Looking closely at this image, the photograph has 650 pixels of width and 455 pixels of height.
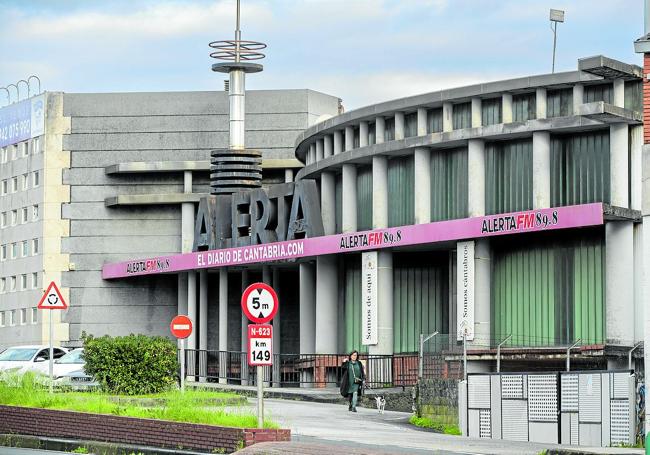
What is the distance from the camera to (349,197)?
46.0 meters

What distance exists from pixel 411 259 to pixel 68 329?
68.2 feet

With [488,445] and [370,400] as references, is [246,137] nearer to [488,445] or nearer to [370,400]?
[370,400]

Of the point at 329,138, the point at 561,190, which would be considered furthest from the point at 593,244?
the point at 329,138

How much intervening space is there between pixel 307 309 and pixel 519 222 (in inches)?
505

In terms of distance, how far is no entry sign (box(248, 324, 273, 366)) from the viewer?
22.5m

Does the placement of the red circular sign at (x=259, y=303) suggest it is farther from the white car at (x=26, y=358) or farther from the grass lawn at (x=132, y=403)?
the white car at (x=26, y=358)

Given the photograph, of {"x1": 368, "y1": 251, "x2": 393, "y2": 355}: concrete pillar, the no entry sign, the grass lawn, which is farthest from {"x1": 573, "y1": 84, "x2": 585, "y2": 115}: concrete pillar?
the no entry sign

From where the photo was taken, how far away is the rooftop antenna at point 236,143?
54219 millimetres

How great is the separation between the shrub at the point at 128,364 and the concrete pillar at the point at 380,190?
13279 mm

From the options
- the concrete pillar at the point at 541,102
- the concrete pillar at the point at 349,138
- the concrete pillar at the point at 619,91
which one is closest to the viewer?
the concrete pillar at the point at 619,91

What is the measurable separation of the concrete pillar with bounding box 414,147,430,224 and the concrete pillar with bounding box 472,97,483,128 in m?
2.39

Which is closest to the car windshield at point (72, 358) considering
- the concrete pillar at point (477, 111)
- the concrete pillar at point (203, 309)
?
the concrete pillar at point (203, 309)

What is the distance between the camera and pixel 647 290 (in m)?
24.9

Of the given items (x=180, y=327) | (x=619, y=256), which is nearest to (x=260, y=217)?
(x=180, y=327)
